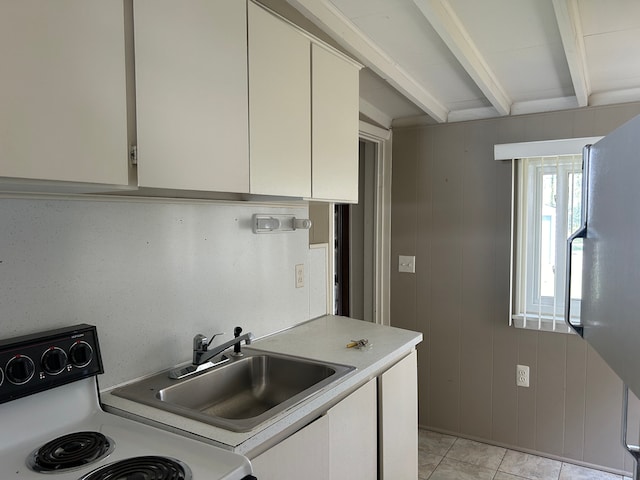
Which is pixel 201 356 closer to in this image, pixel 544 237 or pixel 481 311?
pixel 481 311

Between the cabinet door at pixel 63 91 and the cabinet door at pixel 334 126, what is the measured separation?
0.89 meters

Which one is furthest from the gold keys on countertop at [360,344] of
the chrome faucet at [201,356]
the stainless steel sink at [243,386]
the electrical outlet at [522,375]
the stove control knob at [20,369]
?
the electrical outlet at [522,375]

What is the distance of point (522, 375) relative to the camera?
9.65 ft

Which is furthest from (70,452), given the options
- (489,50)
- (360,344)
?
(489,50)

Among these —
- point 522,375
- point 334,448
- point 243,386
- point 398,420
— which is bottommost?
point 522,375

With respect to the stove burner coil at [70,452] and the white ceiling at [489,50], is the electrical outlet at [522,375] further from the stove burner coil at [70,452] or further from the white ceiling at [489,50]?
the stove burner coil at [70,452]

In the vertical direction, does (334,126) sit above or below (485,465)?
above

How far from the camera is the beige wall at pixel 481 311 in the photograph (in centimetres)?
275

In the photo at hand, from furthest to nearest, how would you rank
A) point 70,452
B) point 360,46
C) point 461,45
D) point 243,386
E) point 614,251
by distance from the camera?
point 360,46, point 461,45, point 243,386, point 70,452, point 614,251

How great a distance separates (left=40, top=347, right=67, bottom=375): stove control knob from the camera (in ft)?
3.84

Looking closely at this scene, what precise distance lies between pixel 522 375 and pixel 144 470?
8.56 ft

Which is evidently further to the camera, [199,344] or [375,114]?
[375,114]

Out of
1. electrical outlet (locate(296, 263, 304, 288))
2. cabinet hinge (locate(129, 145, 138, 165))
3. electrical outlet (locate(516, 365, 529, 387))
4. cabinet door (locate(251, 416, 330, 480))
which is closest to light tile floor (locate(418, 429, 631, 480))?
electrical outlet (locate(516, 365, 529, 387))

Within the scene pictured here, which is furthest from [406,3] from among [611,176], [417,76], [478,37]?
[611,176]
